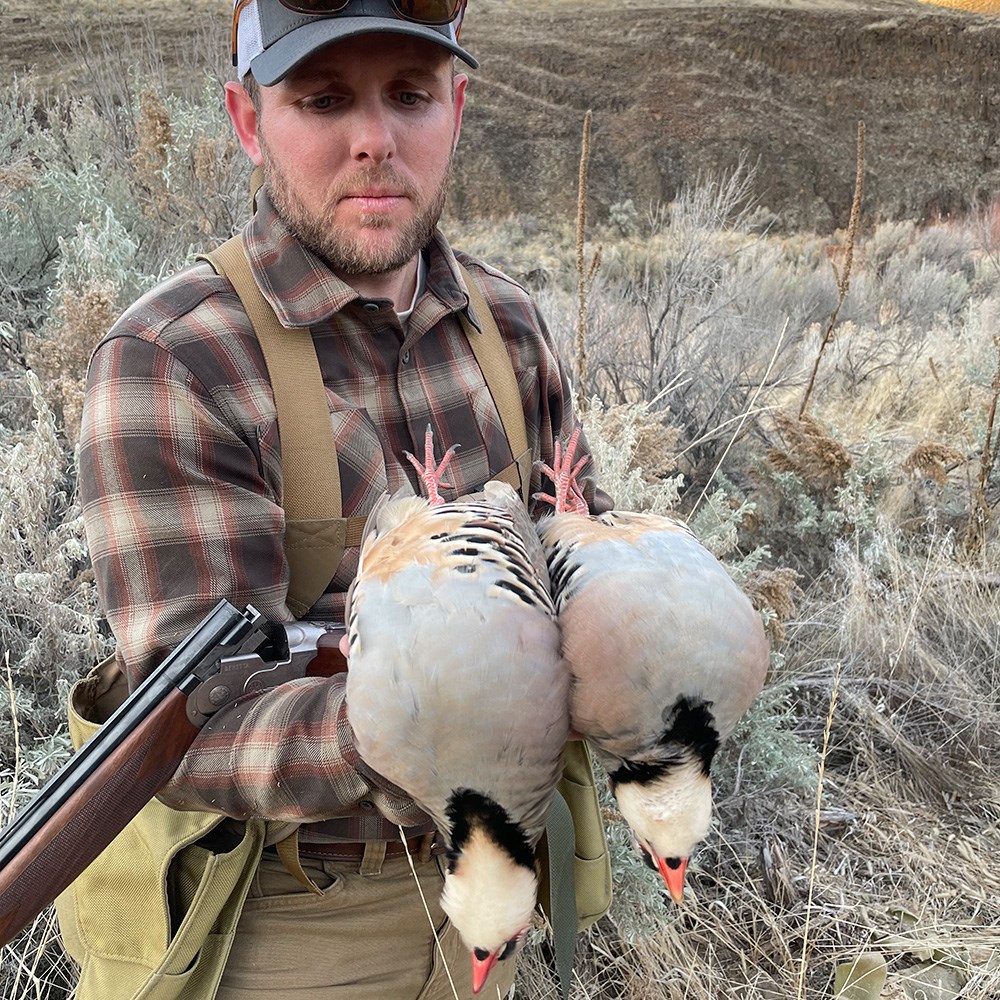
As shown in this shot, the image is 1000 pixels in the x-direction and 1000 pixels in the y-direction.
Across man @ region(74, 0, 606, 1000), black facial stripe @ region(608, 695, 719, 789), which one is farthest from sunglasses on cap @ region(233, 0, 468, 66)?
black facial stripe @ region(608, 695, 719, 789)

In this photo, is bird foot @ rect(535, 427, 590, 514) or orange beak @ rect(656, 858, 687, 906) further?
bird foot @ rect(535, 427, 590, 514)

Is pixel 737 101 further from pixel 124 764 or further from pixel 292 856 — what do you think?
pixel 124 764

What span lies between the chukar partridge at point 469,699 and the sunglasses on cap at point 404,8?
46.4 inches

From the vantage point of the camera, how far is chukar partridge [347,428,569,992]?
4.62 ft

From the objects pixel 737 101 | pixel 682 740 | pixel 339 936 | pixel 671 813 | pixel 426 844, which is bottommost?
pixel 737 101

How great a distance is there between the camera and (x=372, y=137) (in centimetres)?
201

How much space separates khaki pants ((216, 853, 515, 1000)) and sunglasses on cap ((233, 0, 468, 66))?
6.24ft

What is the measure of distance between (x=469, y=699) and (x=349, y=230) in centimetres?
122

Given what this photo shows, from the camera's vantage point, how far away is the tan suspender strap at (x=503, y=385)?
7.79 feet

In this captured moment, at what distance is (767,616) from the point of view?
11.0 ft

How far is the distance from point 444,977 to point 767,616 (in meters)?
1.76

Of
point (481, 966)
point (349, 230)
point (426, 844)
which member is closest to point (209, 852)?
point (426, 844)

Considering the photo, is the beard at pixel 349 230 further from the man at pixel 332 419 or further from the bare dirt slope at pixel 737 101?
the bare dirt slope at pixel 737 101

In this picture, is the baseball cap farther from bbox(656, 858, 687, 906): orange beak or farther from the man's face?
bbox(656, 858, 687, 906): orange beak
